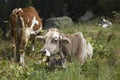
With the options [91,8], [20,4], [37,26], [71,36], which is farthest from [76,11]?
Result: [71,36]

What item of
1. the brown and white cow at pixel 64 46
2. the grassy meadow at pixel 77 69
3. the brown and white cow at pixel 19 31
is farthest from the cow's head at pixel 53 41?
the brown and white cow at pixel 19 31

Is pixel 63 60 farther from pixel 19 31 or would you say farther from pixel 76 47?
pixel 19 31

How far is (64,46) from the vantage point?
9.40 metres

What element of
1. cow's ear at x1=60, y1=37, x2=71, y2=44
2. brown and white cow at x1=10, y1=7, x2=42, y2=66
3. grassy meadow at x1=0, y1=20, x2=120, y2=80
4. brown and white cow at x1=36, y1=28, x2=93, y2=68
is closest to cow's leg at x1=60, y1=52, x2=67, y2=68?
brown and white cow at x1=36, y1=28, x2=93, y2=68

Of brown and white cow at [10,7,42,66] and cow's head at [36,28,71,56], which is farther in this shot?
brown and white cow at [10,7,42,66]

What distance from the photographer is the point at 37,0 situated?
2967 cm

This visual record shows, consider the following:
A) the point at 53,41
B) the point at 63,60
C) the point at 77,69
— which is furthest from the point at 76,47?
the point at 77,69

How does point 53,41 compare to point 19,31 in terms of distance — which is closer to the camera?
point 53,41

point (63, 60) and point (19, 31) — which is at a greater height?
point (63, 60)

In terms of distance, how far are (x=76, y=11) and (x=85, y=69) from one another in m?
21.6

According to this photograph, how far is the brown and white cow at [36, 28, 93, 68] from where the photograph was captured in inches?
356

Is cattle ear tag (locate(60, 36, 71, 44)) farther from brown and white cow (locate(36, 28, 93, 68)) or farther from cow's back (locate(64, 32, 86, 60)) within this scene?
cow's back (locate(64, 32, 86, 60))

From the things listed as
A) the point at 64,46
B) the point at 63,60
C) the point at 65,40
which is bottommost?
the point at 63,60

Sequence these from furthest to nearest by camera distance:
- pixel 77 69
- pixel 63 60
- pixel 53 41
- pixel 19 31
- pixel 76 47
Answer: pixel 19 31
pixel 76 47
pixel 63 60
pixel 53 41
pixel 77 69
